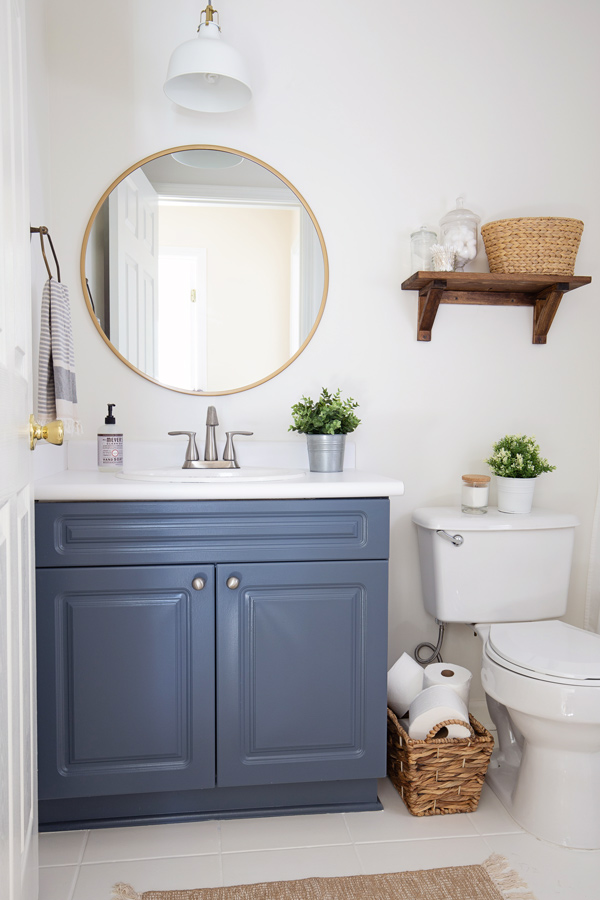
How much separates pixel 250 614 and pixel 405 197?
1.40m

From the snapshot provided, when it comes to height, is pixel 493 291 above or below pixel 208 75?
below

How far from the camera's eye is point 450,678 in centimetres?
188

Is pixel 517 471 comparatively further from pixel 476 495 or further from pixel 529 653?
pixel 529 653

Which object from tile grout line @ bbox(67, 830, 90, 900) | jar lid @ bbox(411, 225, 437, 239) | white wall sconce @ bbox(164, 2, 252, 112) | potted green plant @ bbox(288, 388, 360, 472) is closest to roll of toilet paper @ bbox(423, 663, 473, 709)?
potted green plant @ bbox(288, 388, 360, 472)

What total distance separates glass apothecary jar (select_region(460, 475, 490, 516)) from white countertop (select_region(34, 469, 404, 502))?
1.43 ft

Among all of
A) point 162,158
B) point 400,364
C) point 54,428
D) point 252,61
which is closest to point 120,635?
point 54,428

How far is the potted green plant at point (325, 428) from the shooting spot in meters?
1.92

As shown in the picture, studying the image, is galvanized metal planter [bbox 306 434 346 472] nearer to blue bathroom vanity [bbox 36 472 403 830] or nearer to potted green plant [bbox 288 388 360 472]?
potted green plant [bbox 288 388 360 472]

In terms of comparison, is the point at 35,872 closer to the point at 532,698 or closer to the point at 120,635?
the point at 120,635

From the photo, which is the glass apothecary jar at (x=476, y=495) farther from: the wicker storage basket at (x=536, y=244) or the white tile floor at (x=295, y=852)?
the white tile floor at (x=295, y=852)

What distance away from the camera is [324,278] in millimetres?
2104

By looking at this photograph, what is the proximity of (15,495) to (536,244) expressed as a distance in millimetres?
1678

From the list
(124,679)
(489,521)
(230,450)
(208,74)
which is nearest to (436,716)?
(489,521)

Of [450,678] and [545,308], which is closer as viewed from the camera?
[450,678]
